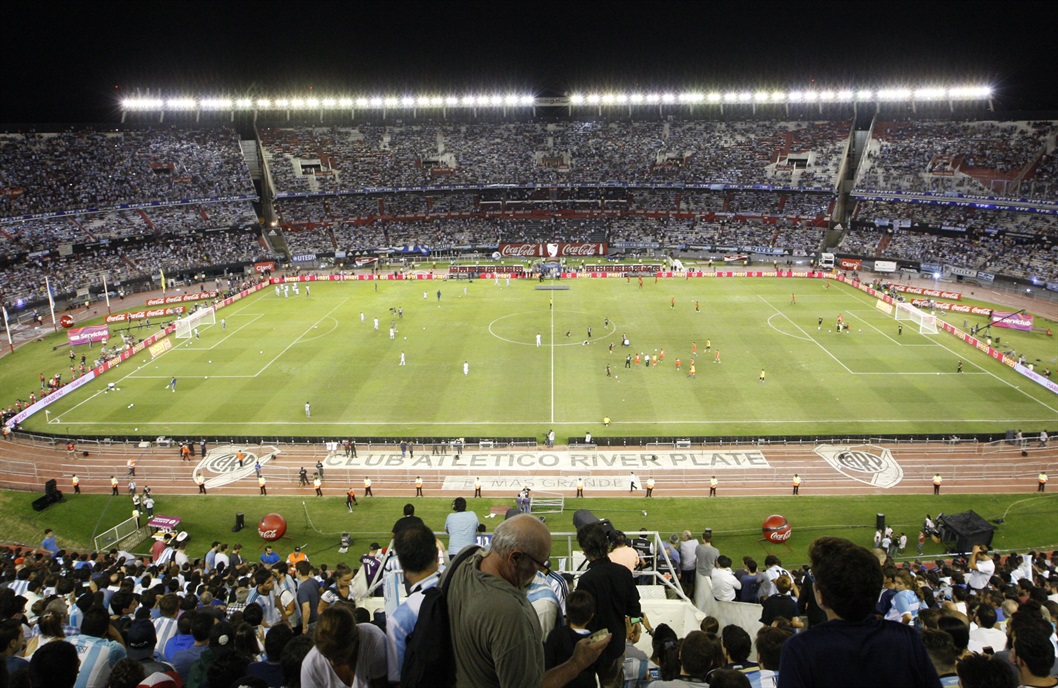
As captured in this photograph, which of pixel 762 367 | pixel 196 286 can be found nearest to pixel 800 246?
pixel 762 367

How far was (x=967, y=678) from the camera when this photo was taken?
6.64 m

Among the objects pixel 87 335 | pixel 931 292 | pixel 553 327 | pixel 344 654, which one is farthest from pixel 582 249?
pixel 344 654

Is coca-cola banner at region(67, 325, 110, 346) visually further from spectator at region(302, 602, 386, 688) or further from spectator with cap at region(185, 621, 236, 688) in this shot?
spectator at region(302, 602, 386, 688)

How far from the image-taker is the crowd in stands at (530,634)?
486cm

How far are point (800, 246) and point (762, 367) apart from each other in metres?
51.1

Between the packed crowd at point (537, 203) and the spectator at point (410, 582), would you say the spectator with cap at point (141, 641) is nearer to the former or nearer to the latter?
the spectator at point (410, 582)

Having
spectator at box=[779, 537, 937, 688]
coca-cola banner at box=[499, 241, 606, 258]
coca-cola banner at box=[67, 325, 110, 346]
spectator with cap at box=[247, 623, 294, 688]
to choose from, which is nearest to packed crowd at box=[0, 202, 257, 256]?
coca-cola banner at box=[67, 325, 110, 346]

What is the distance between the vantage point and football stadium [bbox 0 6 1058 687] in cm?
1237

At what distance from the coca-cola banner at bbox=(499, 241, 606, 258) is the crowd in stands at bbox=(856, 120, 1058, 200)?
38.2 metres

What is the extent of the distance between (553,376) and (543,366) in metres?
2.36

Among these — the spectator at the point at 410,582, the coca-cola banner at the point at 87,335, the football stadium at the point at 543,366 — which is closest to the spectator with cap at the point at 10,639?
the football stadium at the point at 543,366

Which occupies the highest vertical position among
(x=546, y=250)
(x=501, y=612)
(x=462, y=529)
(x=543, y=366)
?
(x=501, y=612)

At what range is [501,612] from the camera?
475 cm

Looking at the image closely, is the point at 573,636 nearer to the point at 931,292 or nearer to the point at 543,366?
the point at 543,366
